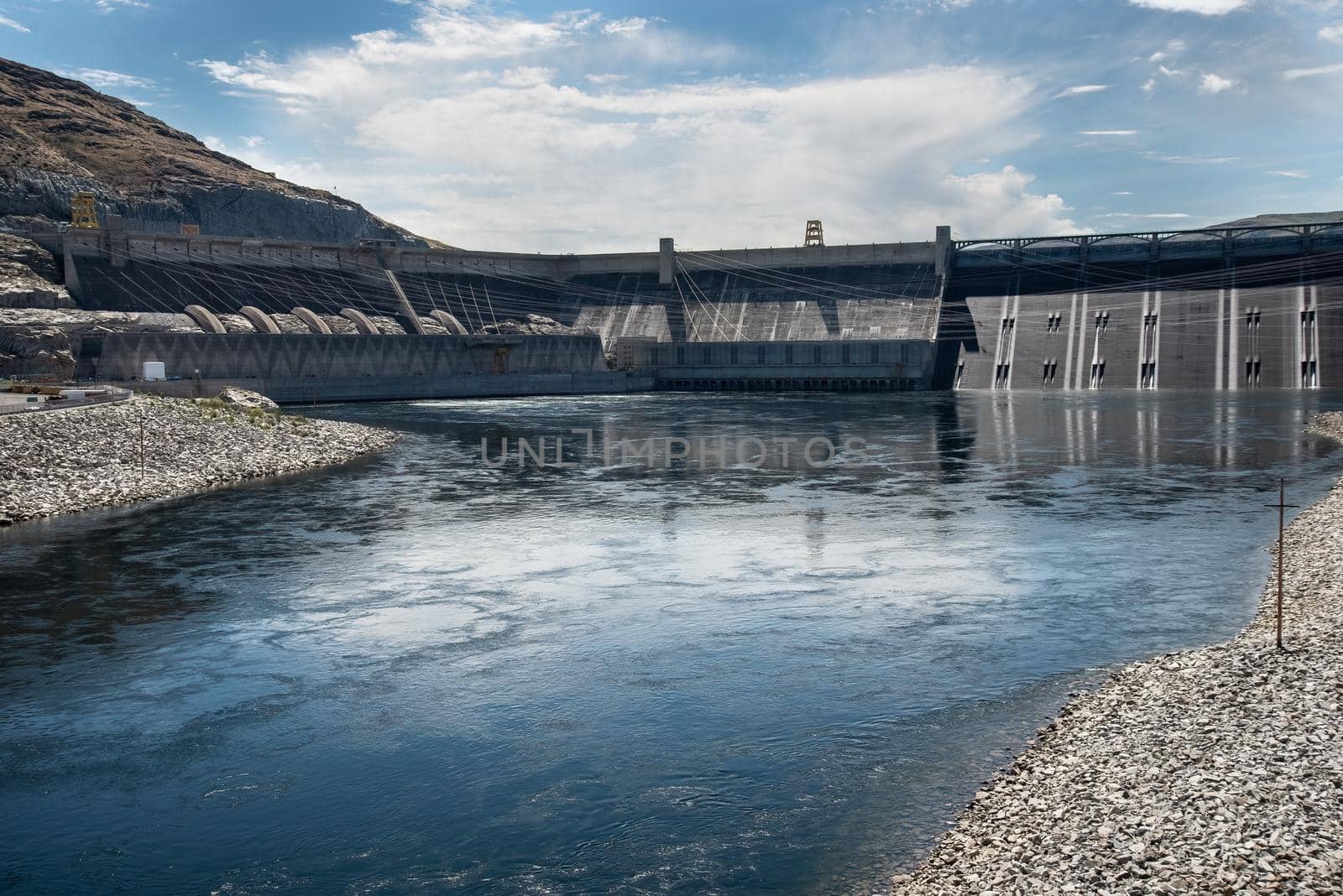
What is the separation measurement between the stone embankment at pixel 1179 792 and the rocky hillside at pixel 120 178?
140 m

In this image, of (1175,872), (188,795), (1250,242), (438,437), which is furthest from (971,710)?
(1250,242)

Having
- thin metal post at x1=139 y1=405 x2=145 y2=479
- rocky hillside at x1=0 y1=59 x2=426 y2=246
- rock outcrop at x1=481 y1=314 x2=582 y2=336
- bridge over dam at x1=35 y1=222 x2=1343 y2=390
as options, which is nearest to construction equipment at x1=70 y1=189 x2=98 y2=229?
bridge over dam at x1=35 y1=222 x2=1343 y2=390

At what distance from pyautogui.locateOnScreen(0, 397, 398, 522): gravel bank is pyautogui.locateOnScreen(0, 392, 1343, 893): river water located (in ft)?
10.3

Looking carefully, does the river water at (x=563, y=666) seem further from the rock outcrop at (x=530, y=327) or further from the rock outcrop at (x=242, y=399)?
the rock outcrop at (x=530, y=327)

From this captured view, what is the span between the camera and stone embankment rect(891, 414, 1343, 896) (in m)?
10.2

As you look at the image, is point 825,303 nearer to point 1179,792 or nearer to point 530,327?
point 530,327

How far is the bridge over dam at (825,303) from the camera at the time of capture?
310ft

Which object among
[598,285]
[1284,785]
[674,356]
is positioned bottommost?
[1284,785]

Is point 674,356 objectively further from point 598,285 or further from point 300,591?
point 300,591

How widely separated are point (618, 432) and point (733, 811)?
168ft

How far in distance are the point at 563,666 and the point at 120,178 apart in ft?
562

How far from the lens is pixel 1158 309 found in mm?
103750

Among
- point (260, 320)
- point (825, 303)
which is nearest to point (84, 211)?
point (260, 320)

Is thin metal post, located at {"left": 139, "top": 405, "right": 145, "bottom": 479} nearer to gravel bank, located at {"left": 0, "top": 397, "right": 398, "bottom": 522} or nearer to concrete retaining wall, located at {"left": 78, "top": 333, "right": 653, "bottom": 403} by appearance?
gravel bank, located at {"left": 0, "top": 397, "right": 398, "bottom": 522}
